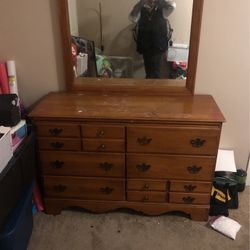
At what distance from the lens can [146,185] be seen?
1747 millimetres

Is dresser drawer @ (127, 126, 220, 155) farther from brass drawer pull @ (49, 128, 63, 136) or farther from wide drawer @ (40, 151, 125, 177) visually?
brass drawer pull @ (49, 128, 63, 136)

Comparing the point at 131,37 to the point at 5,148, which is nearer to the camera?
the point at 5,148

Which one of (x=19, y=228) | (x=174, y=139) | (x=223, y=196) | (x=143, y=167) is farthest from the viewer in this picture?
(x=223, y=196)

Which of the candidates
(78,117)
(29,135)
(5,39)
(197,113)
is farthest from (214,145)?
(5,39)

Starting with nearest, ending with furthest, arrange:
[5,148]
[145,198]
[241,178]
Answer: [5,148] → [145,198] → [241,178]

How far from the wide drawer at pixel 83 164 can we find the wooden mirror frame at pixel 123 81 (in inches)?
18.8

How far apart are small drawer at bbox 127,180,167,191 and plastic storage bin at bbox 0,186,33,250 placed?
615mm

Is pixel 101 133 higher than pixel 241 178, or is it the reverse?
pixel 101 133

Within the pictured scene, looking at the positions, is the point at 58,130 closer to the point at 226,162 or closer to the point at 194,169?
the point at 194,169

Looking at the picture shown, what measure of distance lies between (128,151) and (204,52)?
80 centimetres

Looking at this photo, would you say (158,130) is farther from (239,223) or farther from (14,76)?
(14,76)

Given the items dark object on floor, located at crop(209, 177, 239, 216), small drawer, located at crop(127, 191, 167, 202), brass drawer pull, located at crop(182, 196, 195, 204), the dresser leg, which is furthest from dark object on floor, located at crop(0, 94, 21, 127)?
dark object on floor, located at crop(209, 177, 239, 216)

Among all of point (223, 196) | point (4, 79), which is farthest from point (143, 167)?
point (4, 79)

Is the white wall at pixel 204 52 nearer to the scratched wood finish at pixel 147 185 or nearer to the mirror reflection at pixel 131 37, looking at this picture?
the mirror reflection at pixel 131 37
